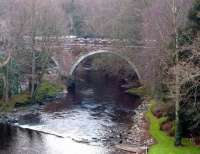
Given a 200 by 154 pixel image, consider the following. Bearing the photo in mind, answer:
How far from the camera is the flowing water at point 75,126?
37.9 metres

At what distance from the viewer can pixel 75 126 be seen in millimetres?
44250

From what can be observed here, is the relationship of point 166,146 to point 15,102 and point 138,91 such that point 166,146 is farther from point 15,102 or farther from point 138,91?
point 138,91

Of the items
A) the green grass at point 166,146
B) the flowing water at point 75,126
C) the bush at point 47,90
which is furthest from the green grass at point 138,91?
the green grass at point 166,146

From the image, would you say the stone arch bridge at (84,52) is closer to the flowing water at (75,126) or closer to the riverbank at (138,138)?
the flowing water at (75,126)

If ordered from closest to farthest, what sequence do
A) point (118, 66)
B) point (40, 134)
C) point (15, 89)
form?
point (40, 134), point (15, 89), point (118, 66)

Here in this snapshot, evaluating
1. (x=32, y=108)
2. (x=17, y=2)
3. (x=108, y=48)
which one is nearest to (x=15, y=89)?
(x=32, y=108)

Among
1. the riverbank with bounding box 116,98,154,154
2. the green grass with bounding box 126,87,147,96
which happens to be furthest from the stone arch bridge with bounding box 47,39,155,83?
the riverbank with bounding box 116,98,154,154

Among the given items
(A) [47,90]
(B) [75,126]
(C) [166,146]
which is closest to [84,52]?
(A) [47,90]

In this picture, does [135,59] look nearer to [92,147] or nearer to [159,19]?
[159,19]

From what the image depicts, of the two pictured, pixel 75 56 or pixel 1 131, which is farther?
pixel 75 56

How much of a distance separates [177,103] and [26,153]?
12365 mm

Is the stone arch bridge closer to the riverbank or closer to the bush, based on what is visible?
the bush

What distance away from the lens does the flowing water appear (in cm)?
3788

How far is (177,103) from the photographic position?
33438 mm
